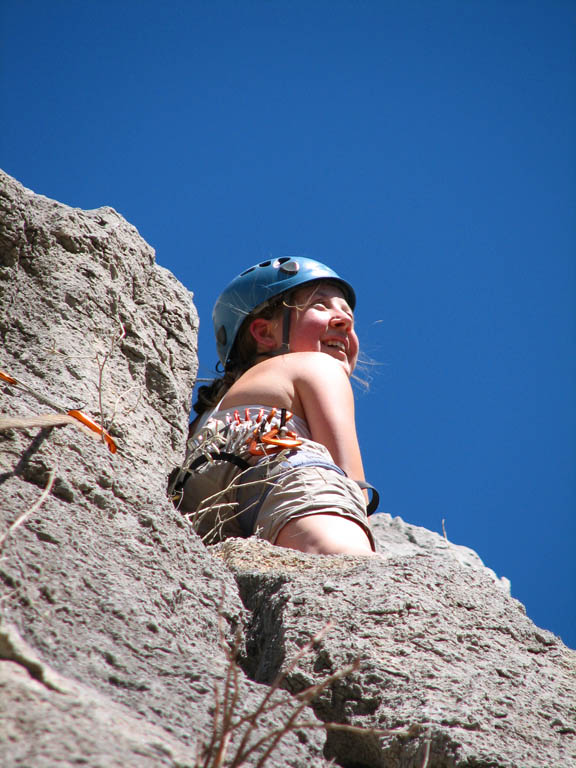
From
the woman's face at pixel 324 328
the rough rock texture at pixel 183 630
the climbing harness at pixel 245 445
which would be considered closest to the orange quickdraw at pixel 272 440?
the climbing harness at pixel 245 445

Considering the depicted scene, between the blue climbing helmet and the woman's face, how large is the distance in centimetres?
13

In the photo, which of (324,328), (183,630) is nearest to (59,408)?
(183,630)

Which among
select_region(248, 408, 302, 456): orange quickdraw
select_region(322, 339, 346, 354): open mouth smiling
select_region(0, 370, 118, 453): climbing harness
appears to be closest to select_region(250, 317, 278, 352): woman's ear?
select_region(322, 339, 346, 354): open mouth smiling

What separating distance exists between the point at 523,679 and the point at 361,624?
37 centimetres

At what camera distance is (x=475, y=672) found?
1.82m

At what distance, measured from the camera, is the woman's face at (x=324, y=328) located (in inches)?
179

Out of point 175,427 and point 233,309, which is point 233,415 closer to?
point 175,427

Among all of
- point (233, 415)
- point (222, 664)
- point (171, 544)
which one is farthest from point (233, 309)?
point (222, 664)

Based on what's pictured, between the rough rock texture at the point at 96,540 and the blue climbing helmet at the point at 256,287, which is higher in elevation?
the blue climbing helmet at the point at 256,287

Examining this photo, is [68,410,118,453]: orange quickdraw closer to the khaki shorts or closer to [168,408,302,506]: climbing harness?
the khaki shorts

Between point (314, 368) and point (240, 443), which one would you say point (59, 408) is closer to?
point (240, 443)

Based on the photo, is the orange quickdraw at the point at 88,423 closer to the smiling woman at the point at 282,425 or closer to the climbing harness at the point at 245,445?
the smiling woman at the point at 282,425

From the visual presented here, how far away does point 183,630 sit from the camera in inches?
65.4

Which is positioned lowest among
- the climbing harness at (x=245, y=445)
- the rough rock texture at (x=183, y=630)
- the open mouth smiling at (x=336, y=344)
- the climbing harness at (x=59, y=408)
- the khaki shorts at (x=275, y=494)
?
the rough rock texture at (x=183, y=630)
